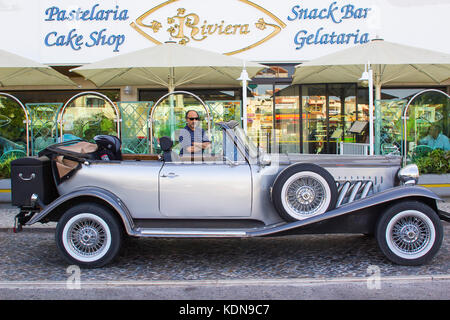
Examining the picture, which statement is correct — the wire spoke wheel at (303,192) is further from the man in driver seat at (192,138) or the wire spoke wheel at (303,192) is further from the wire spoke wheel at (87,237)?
the wire spoke wheel at (87,237)

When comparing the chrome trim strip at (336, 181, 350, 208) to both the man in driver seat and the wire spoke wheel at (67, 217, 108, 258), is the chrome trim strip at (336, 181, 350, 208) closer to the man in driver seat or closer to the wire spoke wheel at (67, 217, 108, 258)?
the man in driver seat

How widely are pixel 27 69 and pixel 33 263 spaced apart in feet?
18.5

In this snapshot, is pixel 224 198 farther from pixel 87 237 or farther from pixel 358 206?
pixel 87 237

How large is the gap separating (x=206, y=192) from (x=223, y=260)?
2.96ft

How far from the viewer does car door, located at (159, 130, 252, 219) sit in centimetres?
473

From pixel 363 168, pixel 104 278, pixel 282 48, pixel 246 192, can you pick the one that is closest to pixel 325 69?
pixel 282 48

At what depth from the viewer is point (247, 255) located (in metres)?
5.29

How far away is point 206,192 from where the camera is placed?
4742mm

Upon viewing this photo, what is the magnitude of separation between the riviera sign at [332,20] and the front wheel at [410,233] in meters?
8.11

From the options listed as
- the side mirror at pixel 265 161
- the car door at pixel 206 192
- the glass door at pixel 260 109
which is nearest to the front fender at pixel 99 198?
the car door at pixel 206 192

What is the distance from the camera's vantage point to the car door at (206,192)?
186 inches

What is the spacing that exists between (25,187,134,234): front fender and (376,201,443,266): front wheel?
8.61 ft

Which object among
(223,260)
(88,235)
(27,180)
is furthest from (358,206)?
(27,180)

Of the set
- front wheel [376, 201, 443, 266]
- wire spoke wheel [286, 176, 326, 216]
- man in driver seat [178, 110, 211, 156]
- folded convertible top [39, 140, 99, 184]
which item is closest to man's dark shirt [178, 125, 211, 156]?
man in driver seat [178, 110, 211, 156]
